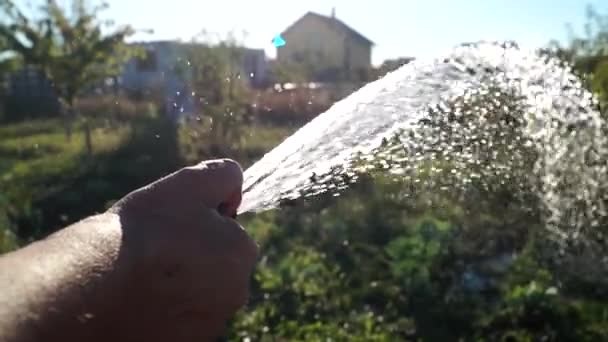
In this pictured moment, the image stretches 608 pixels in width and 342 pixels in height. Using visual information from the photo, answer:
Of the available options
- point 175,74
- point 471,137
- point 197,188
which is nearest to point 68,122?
point 175,74

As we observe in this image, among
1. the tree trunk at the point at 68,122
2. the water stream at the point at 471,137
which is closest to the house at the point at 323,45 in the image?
the tree trunk at the point at 68,122

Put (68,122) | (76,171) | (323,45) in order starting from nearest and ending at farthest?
(76,171) → (323,45) → (68,122)

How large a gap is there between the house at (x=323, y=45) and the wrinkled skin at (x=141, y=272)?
4.38 m

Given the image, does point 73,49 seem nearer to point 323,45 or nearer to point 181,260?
point 323,45

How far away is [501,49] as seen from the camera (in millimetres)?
1575

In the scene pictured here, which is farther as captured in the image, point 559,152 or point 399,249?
point 399,249

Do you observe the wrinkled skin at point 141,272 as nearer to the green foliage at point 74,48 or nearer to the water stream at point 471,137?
the water stream at point 471,137

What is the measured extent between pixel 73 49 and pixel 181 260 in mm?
9796

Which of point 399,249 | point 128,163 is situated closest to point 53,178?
point 128,163

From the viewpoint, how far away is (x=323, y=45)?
8562 millimetres

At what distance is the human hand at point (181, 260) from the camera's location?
910mm

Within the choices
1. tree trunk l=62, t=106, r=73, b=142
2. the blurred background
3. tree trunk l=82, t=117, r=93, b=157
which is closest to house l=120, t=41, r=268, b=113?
the blurred background

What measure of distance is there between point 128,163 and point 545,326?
5.11 meters

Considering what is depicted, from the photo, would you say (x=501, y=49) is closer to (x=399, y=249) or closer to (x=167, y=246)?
(x=167, y=246)
